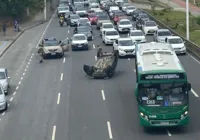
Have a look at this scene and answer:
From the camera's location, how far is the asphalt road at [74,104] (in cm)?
2761

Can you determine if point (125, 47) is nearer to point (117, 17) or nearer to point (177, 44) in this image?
point (177, 44)

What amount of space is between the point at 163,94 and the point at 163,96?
9cm

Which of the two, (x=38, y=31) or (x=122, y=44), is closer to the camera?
(x=122, y=44)

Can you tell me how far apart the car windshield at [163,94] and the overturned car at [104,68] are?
13878 millimetres

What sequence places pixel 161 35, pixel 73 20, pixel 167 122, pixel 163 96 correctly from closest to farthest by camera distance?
1. pixel 167 122
2. pixel 163 96
3. pixel 161 35
4. pixel 73 20

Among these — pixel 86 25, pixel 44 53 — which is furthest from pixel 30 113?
pixel 86 25

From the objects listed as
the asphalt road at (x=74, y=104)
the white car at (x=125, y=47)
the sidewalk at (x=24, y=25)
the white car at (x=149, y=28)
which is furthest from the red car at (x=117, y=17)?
the white car at (x=125, y=47)

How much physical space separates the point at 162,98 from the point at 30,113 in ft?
26.7

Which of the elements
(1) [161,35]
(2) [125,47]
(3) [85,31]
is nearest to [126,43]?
(2) [125,47]

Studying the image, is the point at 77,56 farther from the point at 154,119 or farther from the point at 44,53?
the point at 154,119

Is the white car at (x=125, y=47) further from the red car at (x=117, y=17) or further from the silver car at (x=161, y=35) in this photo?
the red car at (x=117, y=17)

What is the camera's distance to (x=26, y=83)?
1596 inches

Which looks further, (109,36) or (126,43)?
(109,36)

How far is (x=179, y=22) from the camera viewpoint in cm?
7425
